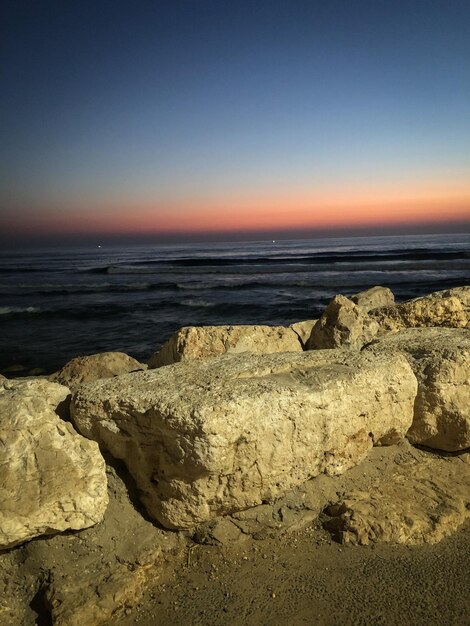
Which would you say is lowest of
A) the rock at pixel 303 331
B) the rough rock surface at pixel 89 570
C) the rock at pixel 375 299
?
the rough rock surface at pixel 89 570

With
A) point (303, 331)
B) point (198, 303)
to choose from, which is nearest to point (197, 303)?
point (198, 303)

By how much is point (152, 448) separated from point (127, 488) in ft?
1.45

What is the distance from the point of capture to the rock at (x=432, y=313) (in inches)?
192

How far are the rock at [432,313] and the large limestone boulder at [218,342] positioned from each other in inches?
53.6

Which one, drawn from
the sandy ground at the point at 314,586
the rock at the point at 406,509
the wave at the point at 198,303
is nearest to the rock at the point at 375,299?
the rock at the point at 406,509

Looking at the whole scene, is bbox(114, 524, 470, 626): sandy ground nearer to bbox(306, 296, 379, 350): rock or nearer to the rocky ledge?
the rocky ledge

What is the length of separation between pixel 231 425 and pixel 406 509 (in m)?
1.49

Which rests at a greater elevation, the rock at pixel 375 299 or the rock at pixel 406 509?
the rock at pixel 375 299

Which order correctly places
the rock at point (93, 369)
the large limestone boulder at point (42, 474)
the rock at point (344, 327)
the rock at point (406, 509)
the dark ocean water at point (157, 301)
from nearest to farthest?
the large limestone boulder at point (42, 474) < the rock at point (406, 509) < the rock at point (344, 327) < the rock at point (93, 369) < the dark ocean water at point (157, 301)

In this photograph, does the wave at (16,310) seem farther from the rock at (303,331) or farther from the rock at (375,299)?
the rock at (303,331)

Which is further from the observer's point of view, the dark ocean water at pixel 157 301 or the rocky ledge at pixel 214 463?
the dark ocean water at pixel 157 301

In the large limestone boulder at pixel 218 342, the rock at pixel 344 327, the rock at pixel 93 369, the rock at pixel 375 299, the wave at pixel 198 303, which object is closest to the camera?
the large limestone boulder at pixel 218 342

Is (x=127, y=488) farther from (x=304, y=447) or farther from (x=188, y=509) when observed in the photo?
(x=304, y=447)

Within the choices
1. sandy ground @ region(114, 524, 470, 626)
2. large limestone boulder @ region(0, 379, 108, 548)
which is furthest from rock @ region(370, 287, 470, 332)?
large limestone boulder @ region(0, 379, 108, 548)
